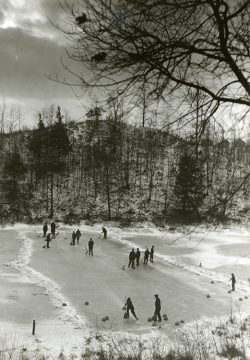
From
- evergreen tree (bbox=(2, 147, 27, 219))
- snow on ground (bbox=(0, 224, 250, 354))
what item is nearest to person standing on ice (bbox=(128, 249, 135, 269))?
snow on ground (bbox=(0, 224, 250, 354))

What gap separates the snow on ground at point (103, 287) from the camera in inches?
581

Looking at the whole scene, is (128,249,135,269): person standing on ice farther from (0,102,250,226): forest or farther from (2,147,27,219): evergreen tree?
(2,147,27,219): evergreen tree

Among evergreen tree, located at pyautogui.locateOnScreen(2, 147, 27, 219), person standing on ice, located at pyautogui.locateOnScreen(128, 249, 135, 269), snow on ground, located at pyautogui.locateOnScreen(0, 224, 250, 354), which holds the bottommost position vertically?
snow on ground, located at pyautogui.locateOnScreen(0, 224, 250, 354)

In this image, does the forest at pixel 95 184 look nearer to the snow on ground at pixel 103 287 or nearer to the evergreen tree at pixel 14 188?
the evergreen tree at pixel 14 188

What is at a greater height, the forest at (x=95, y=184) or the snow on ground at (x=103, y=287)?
the forest at (x=95, y=184)

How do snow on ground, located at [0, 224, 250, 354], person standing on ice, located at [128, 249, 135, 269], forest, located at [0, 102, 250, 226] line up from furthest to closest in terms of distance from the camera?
forest, located at [0, 102, 250, 226] → person standing on ice, located at [128, 249, 135, 269] → snow on ground, located at [0, 224, 250, 354]

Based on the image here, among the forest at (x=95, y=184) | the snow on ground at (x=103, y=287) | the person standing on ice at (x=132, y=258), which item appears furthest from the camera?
the forest at (x=95, y=184)

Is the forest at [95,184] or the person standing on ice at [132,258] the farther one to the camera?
the forest at [95,184]

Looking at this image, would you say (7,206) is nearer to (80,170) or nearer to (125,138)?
(80,170)

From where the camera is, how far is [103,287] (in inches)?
792

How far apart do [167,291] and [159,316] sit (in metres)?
4.65

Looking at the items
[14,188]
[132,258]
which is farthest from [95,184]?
[132,258]

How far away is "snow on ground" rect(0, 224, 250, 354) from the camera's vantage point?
581 inches

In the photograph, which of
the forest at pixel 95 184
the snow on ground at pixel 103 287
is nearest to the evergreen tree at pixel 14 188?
the forest at pixel 95 184
